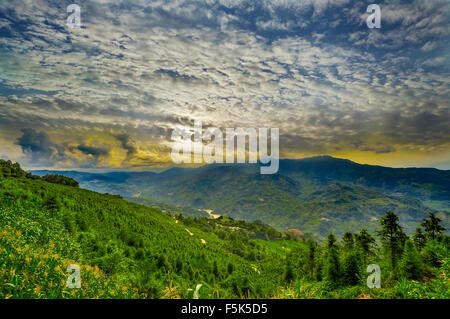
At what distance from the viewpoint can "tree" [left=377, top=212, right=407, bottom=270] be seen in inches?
1476

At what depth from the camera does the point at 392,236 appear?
128 feet

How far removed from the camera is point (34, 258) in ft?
19.0

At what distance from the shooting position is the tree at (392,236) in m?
37.5

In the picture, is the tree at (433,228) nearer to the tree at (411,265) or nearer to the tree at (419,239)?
the tree at (419,239)

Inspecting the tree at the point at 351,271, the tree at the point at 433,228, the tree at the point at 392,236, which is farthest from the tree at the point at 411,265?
the tree at the point at 433,228

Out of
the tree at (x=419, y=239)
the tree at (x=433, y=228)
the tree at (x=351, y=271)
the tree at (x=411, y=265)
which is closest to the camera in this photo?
the tree at (x=351, y=271)

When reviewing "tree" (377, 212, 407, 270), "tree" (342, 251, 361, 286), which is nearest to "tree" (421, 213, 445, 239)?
"tree" (377, 212, 407, 270)

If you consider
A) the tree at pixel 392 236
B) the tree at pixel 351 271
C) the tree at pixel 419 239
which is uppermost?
the tree at pixel 351 271

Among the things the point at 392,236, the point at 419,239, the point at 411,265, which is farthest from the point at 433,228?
the point at 411,265

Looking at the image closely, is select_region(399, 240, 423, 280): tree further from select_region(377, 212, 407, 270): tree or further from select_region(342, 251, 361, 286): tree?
select_region(377, 212, 407, 270): tree

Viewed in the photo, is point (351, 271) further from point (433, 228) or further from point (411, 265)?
point (433, 228)
